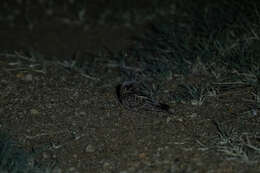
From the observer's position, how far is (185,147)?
9.33 ft

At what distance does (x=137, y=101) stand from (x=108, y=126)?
12.4 inches

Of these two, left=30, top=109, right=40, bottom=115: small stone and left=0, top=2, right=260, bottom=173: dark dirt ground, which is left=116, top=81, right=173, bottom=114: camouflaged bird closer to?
left=0, top=2, right=260, bottom=173: dark dirt ground

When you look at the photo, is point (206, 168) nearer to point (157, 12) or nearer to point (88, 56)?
point (88, 56)

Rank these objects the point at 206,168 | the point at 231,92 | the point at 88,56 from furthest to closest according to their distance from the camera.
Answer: the point at 88,56 < the point at 231,92 < the point at 206,168

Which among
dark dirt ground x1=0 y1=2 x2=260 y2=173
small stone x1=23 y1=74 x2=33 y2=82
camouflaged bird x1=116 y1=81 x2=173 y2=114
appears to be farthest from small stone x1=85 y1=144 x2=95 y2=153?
small stone x1=23 y1=74 x2=33 y2=82

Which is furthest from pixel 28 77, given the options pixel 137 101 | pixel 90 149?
pixel 90 149

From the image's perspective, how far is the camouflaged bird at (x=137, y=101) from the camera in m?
3.29

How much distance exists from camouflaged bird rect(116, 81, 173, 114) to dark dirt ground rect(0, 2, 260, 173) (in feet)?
0.15

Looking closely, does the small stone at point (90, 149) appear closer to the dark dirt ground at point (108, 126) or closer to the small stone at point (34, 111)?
the dark dirt ground at point (108, 126)

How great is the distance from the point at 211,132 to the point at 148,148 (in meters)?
0.39

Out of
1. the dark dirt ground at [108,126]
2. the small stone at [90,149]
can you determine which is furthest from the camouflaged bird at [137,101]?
the small stone at [90,149]

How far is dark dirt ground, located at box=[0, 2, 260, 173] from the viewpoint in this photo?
274cm

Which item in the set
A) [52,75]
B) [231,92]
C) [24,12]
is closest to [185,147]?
[231,92]

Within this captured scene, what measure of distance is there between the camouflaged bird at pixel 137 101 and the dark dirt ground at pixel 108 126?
0.05m
